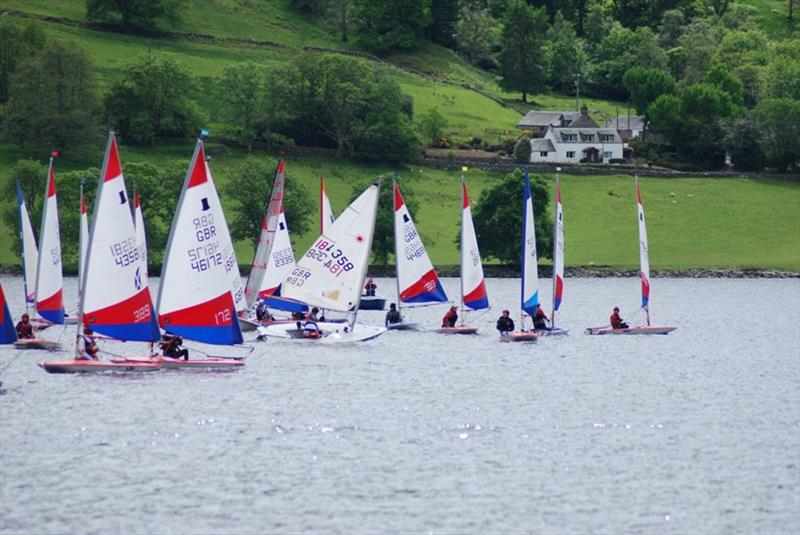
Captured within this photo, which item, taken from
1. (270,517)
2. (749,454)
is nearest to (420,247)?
(749,454)

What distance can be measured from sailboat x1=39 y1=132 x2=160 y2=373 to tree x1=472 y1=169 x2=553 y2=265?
3107 inches

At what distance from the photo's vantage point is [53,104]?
158250 millimetres

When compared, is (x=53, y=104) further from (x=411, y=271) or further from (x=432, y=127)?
(x=411, y=271)

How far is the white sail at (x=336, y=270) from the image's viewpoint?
69.9 m

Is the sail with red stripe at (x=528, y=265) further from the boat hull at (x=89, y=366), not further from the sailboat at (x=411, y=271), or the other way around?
the boat hull at (x=89, y=366)

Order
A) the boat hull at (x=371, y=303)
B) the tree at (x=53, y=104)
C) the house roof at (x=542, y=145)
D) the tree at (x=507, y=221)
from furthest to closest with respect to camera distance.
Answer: the house roof at (x=542, y=145) < the tree at (x=53, y=104) < the tree at (x=507, y=221) < the boat hull at (x=371, y=303)

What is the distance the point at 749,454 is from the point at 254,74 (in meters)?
132

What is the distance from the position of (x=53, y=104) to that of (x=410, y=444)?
118 m

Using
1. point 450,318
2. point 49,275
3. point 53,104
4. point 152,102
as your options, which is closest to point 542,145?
point 152,102

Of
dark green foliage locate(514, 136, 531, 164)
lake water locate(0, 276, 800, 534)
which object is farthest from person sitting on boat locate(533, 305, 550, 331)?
dark green foliage locate(514, 136, 531, 164)

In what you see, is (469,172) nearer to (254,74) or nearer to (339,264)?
(254,74)

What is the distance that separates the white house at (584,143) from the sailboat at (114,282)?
5344 inches

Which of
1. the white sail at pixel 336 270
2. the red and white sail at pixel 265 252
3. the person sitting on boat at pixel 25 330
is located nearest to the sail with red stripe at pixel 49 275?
the person sitting on boat at pixel 25 330

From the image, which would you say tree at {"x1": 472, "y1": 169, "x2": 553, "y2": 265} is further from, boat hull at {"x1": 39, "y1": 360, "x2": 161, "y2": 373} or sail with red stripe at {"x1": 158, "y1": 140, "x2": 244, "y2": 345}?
boat hull at {"x1": 39, "y1": 360, "x2": 161, "y2": 373}
